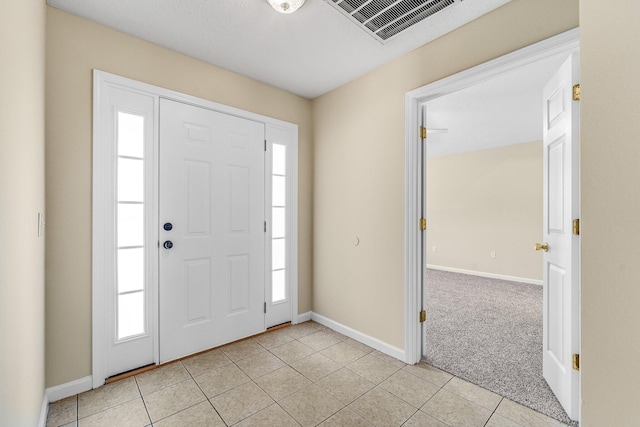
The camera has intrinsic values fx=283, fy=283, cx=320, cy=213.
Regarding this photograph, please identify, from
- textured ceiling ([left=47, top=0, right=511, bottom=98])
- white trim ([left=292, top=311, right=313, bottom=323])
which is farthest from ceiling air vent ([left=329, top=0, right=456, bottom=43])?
white trim ([left=292, top=311, right=313, bottom=323])

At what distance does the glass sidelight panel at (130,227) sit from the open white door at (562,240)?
2.92 meters

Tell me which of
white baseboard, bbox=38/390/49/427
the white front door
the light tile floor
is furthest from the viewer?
the white front door

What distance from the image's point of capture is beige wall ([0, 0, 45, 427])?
95cm

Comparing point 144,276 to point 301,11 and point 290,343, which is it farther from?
point 301,11

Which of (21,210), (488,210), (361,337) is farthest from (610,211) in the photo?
(488,210)

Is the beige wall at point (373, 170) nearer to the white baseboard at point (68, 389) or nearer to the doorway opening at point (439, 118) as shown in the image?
the doorway opening at point (439, 118)

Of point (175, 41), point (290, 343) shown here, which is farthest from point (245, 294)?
point (175, 41)

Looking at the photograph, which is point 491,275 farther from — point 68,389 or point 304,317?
point 68,389

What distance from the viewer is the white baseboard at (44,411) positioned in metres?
1.58

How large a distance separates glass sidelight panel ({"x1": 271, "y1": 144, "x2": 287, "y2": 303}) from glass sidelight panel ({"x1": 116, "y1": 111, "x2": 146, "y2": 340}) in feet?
3.92

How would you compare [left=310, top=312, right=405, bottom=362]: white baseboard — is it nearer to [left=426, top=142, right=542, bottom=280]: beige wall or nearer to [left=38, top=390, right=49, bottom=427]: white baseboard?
[left=38, top=390, right=49, bottom=427]: white baseboard

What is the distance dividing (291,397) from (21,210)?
1.80 metres

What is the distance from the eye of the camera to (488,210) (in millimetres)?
5738

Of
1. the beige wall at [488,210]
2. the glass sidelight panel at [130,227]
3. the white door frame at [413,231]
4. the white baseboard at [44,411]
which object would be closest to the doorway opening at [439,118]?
the white door frame at [413,231]
